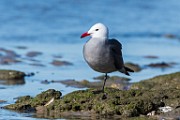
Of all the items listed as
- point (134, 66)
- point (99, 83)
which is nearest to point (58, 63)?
point (134, 66)

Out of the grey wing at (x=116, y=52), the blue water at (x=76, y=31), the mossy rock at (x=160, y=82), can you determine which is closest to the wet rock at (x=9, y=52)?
the blue water at (x=76, y=31)

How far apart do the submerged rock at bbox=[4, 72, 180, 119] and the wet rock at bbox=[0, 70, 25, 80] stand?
3.07 m

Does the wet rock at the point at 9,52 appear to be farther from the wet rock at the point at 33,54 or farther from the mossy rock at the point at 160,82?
the mossy rock at the point at 160,82

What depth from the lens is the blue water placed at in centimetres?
1465

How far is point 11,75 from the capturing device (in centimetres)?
1358

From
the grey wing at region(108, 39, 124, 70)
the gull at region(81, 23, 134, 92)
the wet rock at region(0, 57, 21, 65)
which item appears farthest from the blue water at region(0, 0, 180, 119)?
the grey wing at region(108, 39, 124, 70)

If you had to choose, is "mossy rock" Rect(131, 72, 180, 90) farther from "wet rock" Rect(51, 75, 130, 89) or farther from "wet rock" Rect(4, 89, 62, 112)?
"wet rock" Rect(4, 89, 62, 112)

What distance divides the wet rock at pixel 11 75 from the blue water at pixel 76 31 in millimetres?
286

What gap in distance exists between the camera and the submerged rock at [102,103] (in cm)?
973

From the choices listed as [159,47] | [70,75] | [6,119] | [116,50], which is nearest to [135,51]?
[159,47]

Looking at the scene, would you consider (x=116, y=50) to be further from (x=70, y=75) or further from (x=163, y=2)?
(x=163, y=2)

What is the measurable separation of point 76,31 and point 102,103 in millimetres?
10964

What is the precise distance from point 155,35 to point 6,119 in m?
12.4

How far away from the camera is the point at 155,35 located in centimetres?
2122
